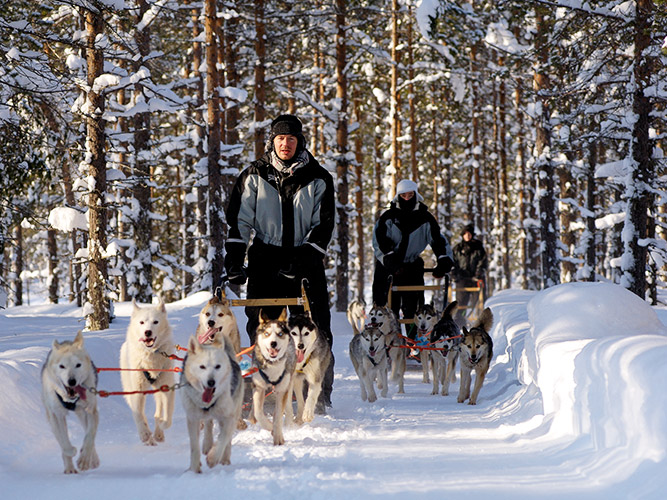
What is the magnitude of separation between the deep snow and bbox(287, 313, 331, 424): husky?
0.18m

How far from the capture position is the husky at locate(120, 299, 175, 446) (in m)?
4.89

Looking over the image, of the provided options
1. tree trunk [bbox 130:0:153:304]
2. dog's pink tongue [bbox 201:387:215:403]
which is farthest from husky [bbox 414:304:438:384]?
tree trunk [bbox 130:0:153:304]

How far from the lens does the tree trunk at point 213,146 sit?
1458 centimetres

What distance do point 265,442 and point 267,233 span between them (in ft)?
6.19

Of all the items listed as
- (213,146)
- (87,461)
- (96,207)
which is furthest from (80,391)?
(213,146)

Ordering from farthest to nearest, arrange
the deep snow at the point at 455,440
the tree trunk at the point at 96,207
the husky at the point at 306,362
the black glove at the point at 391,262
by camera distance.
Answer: the tree trunk at the point at 96,207 → the black glove at the point at 391,262 → the husky at the point at 306,362 → the deep snow at the point at 455,440

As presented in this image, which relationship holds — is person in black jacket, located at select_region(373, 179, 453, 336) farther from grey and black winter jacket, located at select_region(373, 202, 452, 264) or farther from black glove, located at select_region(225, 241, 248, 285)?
black glove, located at select_region(225, 241, 248, 285)

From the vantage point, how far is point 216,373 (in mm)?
3957

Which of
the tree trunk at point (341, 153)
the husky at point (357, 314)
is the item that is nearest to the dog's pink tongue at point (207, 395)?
the husky at point (357, 314)

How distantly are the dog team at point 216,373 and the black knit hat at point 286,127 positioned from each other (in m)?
1.55

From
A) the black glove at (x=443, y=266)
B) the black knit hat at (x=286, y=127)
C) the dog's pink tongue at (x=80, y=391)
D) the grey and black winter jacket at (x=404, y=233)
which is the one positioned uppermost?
the black knit hat at (x=286, y=127)

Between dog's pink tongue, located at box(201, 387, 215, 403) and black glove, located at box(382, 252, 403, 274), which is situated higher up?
black glove, located at box(382, 252, 403, 274)

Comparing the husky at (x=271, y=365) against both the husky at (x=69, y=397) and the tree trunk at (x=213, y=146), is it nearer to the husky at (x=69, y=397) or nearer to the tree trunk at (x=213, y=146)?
the husky at (x=69, y=397)

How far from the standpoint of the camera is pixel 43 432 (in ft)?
15.6
